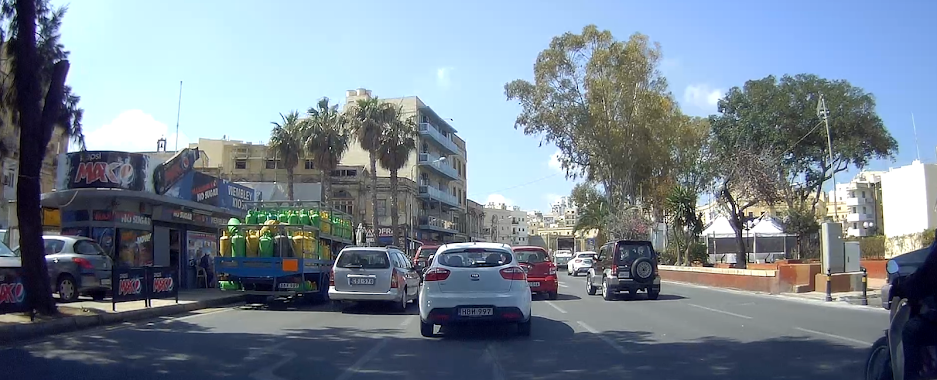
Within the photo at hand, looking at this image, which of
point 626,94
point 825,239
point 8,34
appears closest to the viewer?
point 8,34

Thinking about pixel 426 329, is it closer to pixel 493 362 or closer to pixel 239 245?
pixel 493 362

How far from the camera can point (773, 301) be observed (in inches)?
841

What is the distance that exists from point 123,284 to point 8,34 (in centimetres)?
567

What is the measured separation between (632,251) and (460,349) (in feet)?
40.0

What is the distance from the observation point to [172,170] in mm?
24672

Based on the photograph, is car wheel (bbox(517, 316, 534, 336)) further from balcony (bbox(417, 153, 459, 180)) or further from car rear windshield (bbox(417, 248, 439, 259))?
balcony (bbox(417, 153, 459, 180))

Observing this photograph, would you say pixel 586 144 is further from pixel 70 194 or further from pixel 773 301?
pixel 70 194

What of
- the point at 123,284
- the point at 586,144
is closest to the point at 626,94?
the point at 586,144

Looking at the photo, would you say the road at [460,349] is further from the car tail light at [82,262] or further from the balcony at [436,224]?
the balcony at [436,224]

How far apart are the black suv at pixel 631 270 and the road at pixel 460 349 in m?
4.57

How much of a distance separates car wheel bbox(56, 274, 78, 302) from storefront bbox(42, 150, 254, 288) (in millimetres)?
3896

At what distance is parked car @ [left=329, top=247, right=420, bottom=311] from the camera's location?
17.4 m

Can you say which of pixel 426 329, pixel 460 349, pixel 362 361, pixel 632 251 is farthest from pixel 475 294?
pixel 632 251

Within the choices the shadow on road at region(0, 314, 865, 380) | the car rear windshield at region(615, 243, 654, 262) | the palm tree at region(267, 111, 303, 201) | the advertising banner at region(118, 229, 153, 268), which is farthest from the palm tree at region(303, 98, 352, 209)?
the shadow on road at region(0, 314, 865, 380)
